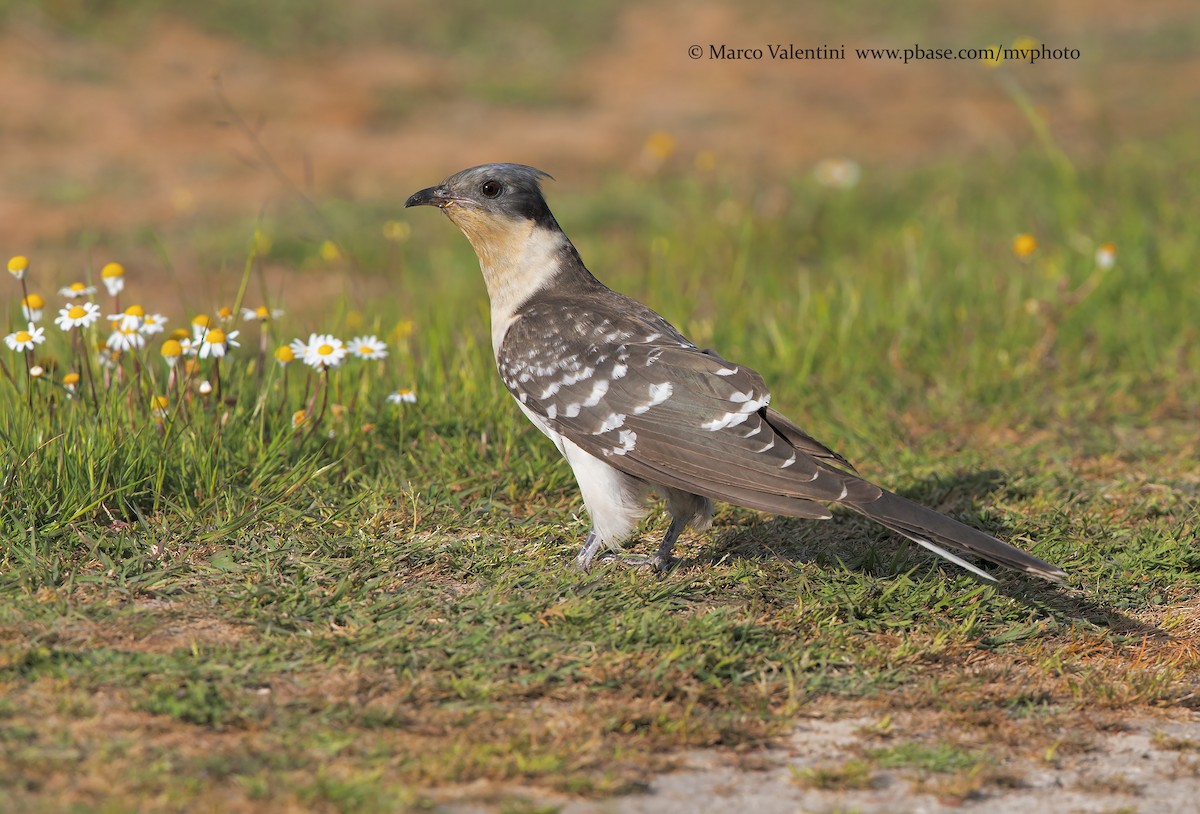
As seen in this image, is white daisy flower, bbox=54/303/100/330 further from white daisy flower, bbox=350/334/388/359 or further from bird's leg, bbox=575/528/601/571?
bird's leg, bbox=575/528/601/571

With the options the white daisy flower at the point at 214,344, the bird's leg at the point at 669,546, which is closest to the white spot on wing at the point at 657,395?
the bird's leg at the point at 669,546

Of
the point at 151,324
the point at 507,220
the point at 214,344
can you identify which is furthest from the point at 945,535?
the point at 151,324

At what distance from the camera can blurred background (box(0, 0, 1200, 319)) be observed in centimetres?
957

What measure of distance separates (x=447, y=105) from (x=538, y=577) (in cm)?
913

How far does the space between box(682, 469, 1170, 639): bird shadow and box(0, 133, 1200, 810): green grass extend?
2 cm

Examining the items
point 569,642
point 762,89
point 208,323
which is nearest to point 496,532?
point 569,642

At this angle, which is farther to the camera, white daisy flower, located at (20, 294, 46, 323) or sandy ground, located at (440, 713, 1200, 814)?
white daisy flower, located at (20, 294, 46, 323)

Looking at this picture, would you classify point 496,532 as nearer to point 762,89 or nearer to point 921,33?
point 762,89

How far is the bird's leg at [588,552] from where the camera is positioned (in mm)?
4492

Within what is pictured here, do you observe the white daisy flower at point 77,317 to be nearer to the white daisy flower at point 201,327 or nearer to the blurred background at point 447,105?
the white daisy flower at point 201,327

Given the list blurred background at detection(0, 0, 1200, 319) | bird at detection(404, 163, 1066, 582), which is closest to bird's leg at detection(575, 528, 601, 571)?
bird at detection(404, 163, 1066, 582)

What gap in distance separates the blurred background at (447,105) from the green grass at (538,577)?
6.07 ft

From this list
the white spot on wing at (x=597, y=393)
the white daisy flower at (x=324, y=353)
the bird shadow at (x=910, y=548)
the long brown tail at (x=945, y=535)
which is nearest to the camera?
the long brown tail at (x=945, y=535)

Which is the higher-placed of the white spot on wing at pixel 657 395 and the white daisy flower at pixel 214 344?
the white daisy flower at pixel 214 344
